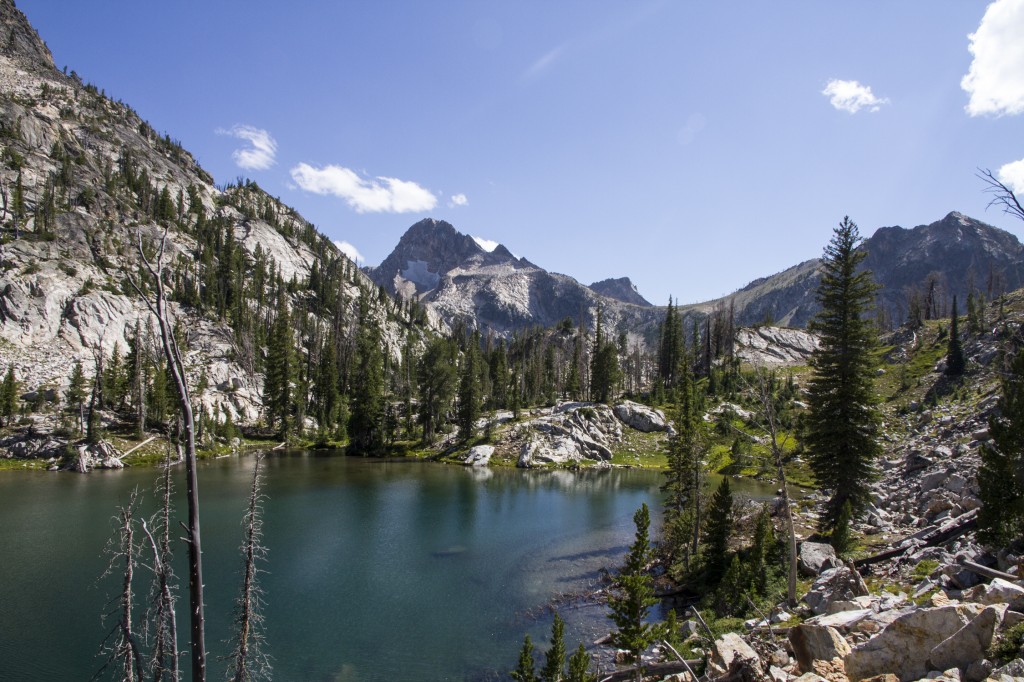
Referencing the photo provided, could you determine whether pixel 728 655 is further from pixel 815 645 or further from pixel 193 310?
pixel 193 310

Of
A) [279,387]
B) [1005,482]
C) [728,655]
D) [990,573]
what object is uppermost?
[279,387]

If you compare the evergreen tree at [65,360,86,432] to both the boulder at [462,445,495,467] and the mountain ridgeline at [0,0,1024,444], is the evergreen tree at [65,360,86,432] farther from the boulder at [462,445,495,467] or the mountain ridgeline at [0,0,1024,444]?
the boulder at [462,445,495,467]

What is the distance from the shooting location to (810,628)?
1427cm

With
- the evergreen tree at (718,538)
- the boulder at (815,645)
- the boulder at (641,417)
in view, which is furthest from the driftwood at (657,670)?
the boulder at (641,417)

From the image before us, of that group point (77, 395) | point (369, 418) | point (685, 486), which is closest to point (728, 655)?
point (685, 486)

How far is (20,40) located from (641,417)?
837ft

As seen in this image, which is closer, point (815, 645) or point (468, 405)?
point (815, 645)

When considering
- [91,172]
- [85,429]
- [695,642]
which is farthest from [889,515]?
[91,172]

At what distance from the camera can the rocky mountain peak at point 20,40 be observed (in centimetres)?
18200

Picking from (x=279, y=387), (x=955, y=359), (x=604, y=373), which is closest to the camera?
(x=955, y=359)

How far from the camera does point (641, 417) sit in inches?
4213

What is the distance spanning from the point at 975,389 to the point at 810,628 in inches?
2934

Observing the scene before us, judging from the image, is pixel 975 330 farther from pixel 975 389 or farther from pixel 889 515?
pixel 889 515

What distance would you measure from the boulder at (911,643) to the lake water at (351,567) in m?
18.7
